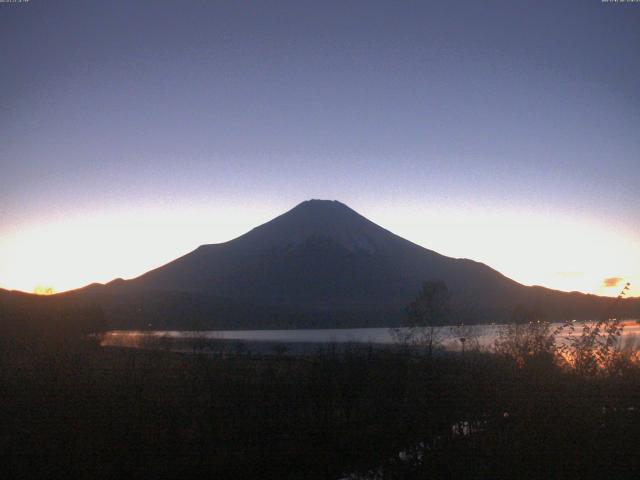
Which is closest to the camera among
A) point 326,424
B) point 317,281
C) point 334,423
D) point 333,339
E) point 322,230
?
point 326,424

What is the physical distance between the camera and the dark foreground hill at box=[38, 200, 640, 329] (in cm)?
11669

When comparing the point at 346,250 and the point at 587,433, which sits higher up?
the point at 346,250

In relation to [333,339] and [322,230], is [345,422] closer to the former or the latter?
[333,339]

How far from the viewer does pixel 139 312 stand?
89312mm

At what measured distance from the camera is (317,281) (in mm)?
158500

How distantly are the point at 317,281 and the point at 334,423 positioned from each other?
148 m

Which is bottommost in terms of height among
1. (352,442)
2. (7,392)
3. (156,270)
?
(352,442)

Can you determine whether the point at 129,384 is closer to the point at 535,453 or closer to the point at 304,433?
the point at 304,433

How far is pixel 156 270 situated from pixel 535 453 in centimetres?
16322

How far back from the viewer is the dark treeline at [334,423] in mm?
7941

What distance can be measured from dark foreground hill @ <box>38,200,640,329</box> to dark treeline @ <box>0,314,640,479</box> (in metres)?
91.2

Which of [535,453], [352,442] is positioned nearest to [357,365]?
[352,442]

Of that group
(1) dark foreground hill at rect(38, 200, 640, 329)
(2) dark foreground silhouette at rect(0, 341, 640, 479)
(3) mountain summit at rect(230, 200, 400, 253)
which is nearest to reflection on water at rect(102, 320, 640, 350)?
(2) dark foreground silhouette at rect(0, 341, 640, 479)

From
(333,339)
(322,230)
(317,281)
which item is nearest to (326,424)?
(333,339)
